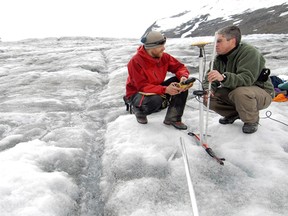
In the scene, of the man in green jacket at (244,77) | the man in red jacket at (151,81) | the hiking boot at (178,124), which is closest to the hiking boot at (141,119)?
the man in red jacket at (151,81)

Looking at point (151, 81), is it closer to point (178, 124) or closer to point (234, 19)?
point (178, 124)

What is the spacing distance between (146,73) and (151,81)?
184 millimetres

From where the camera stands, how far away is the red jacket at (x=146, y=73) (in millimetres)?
4438

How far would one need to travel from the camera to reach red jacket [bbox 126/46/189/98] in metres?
4.44

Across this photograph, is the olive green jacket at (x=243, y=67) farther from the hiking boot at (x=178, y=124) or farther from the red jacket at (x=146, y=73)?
the hiking boot at (x=178, y=124)

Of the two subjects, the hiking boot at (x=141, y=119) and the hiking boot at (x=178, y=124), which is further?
the hiking boot at (x=141, y=119)

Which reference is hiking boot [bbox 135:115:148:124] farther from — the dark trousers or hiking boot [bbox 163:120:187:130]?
hiking boot [bbox 163:120:187:130]

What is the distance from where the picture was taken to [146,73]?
4520 millimetres

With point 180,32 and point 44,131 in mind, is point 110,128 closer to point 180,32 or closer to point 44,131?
point 44,131

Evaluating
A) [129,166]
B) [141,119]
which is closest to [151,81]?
[141,119]

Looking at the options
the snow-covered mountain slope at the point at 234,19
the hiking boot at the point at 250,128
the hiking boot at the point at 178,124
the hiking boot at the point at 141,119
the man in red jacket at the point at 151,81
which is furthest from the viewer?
the snow-covered mountain slope at the point at 234,19

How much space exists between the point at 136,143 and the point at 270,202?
77.1 inches

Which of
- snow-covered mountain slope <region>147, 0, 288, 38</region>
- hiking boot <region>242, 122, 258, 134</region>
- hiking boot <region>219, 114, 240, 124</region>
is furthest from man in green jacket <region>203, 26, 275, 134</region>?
snow-covered mountain slope <region>147, 0, 288, 38</region>

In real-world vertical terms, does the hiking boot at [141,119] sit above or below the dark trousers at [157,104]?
below
